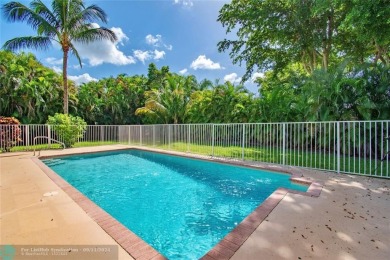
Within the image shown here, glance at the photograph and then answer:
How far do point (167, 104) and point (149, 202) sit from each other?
41.5ft

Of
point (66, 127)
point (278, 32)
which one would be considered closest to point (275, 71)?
point (278, 32)

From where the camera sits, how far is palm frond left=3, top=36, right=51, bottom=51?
11.7m

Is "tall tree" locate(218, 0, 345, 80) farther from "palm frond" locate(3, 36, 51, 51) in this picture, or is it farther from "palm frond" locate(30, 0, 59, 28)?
"palm frond" locate(3, 36, 51, 51)

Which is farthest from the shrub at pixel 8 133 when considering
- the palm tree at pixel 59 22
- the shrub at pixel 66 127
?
the palm tree at pixel 59 22

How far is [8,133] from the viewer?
402 inches

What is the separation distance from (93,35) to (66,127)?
596 centimetres

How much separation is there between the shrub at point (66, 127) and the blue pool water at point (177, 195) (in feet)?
10.6

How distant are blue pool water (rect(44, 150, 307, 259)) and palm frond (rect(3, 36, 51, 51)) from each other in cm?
741

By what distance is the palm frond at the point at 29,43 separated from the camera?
11.7 meters

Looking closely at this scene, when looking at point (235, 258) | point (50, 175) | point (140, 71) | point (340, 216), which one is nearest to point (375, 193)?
point (340, 216)

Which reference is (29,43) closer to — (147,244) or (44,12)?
(44,12)

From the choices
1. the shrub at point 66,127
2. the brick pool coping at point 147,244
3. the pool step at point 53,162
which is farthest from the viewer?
the shrub at point 66,127

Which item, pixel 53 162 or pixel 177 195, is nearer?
pixel 177 195

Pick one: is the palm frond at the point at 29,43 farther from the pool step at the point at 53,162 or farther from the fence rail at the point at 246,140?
the pool step at the point at 53,162
